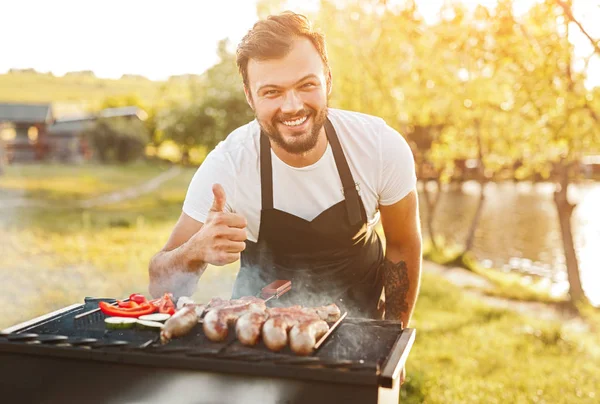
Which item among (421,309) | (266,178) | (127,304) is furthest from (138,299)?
(421,309)

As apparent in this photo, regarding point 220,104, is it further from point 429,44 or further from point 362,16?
point 429,44

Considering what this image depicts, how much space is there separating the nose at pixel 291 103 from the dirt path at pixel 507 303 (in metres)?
7.35

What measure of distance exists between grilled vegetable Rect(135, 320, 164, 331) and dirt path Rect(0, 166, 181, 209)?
20416 mm

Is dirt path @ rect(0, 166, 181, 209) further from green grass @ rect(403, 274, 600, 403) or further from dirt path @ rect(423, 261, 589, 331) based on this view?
green grass @ rect(403, 274, 600, 403)

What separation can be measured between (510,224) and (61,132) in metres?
26.9

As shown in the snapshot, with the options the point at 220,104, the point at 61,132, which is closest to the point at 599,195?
the point at 220,104

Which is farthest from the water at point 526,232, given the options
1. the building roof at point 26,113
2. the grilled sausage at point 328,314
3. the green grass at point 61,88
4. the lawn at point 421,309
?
the building roof at point 26,113

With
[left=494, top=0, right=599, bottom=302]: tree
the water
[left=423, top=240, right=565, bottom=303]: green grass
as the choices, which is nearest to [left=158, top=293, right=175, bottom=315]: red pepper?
[left=494, top=0, right=599, bottom=302]: tree

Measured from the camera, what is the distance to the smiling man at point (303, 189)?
3.13 meters

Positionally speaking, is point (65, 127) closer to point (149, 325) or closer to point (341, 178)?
point (341, 178)

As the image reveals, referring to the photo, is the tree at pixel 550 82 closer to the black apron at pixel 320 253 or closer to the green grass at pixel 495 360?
the green grass at pixel 495 360

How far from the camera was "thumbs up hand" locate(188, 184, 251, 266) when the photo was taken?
2.69m

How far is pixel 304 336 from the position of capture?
2213 mm

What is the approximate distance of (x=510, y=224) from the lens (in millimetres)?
24562
